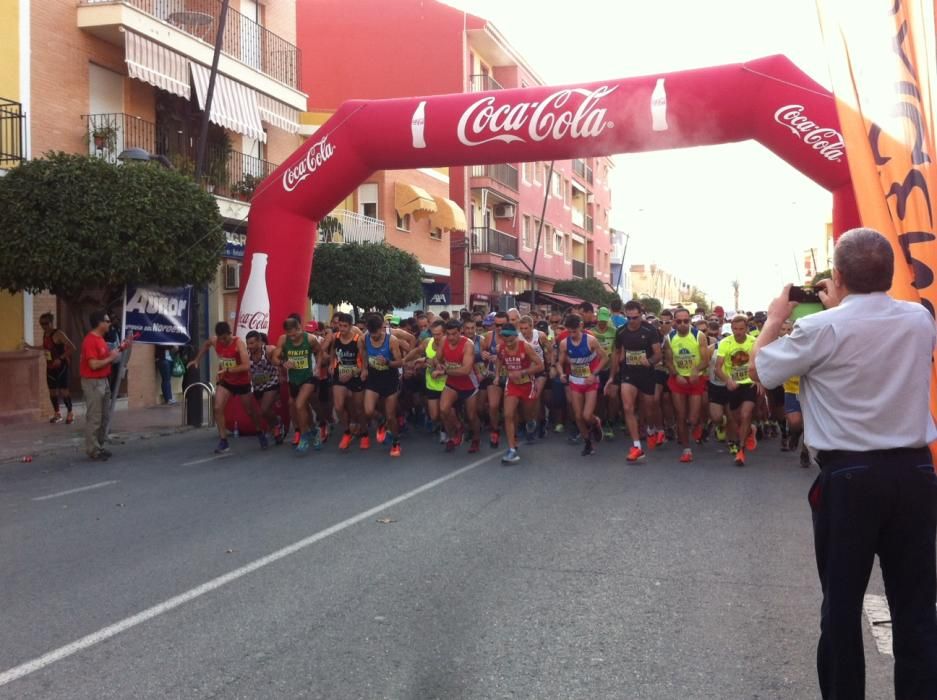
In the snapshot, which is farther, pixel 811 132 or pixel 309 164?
pixel 309 164

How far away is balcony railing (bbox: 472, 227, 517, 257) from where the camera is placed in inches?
1517

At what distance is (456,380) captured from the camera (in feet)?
39.6

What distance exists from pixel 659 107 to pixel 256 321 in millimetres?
6328

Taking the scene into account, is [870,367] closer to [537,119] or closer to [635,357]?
[635,357]

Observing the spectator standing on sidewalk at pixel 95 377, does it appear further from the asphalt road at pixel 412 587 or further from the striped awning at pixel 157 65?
the striped awning at pixel 157 65

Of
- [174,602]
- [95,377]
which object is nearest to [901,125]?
[174,602]

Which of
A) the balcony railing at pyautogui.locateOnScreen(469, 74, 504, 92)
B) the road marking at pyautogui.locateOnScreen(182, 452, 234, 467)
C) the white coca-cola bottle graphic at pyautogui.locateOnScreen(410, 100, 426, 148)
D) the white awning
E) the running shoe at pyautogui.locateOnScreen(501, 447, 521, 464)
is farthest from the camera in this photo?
the balcony railing at pyautogui.locateOnScreen(469, 74, 504, 92)

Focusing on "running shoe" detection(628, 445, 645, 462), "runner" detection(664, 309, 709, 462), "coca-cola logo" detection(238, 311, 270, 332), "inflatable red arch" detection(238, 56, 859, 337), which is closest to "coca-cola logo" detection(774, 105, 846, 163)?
"inflatable red arch" detection(238, 56, 859, 337)

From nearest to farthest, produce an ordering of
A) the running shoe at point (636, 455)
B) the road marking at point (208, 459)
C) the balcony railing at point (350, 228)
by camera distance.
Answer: the running shoe at point (636, 455) < the road marking at point (208, 459) < the balcony railing at point (350, 228)

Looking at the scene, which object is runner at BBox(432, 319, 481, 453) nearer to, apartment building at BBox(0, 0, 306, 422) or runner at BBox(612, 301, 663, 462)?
runner at BBox(612, 301, 663, 462)

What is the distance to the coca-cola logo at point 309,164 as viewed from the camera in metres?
13.1

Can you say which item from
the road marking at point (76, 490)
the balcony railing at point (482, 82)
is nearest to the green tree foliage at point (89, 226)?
the road marking at point (76, 490)

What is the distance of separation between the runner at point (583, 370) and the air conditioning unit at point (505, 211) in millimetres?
30666

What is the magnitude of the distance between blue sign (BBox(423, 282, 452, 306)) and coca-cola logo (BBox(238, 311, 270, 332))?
68.5 feet
